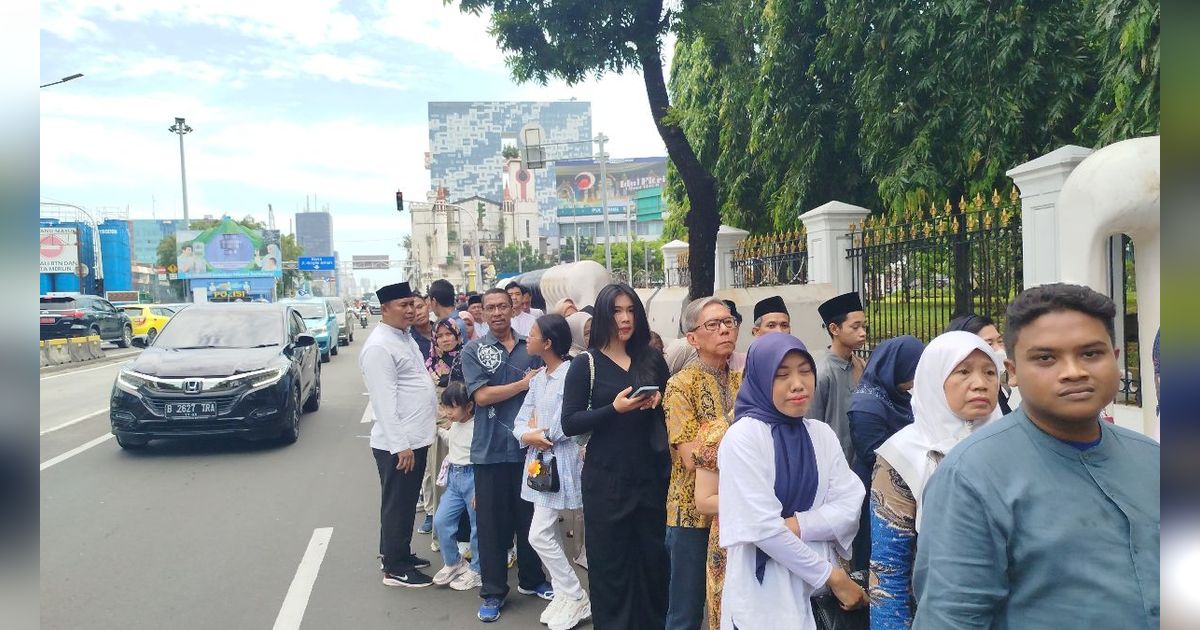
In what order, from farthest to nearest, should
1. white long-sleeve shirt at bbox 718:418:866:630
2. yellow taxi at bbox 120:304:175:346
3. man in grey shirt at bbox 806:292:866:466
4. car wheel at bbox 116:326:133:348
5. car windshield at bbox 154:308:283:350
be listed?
yellow taxi at bbox 120:304:175:346
car wheel at bbox 116:326:133:348
car windshield at bbox 154:308:283:350
man in grey shirt at bbox 806:292:866:466
white long-sleeve shirt at bbox 718:418:866:630

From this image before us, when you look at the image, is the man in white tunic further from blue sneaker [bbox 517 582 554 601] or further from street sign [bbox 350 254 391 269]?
street sign [bbox 350 254 391 269]

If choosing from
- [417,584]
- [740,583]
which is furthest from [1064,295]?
[417,584]

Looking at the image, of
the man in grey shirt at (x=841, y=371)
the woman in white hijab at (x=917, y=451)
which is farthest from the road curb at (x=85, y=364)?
the woman in white hijab at (x=917, y=451)

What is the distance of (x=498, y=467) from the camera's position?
467 cm

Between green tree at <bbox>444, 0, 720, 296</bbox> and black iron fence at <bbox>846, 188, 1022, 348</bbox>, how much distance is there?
8.95 ft

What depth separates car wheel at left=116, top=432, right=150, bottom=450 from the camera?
8797 mm

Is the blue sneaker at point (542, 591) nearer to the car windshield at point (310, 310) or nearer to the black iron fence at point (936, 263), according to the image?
the black iron fence at point (936, 263)

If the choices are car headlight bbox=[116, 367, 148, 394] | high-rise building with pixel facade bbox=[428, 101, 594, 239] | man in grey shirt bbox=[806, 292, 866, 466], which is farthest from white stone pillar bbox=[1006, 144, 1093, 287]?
high-rise building with pixel facade bbox=[428, 101, 594, 239]

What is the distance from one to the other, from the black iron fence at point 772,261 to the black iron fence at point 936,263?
1110mm

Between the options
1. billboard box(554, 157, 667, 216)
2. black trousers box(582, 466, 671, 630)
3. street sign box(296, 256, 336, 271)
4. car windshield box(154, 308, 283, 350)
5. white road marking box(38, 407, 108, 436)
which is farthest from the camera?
billboard box(554, 157, 667, 216)

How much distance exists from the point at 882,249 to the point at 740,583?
629 centimetres

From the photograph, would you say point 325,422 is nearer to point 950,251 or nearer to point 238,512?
point 238,512
